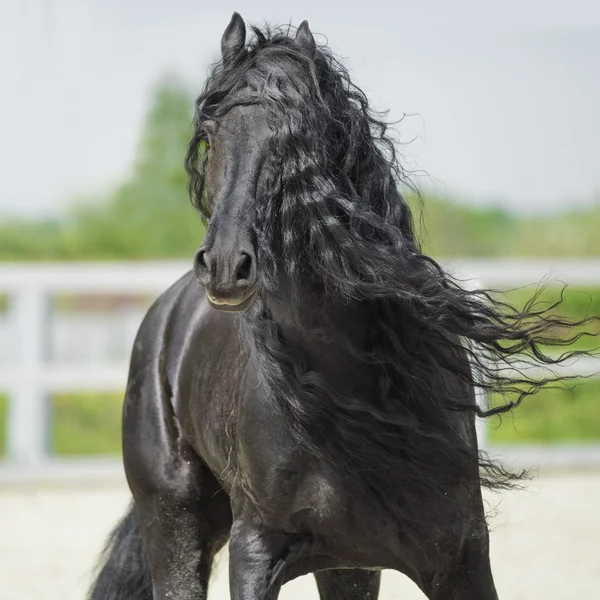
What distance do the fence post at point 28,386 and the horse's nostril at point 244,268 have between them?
7591 mm

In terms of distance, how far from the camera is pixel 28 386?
397 inches

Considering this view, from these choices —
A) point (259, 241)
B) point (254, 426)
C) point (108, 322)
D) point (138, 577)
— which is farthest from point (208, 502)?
point (108, 322)

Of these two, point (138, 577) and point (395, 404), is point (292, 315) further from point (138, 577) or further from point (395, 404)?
point (138, 577)

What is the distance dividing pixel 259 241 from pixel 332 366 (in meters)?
0.49

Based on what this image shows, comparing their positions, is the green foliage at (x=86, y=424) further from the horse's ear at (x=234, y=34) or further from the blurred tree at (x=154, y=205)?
the blurred tree at (x=154, y=205)

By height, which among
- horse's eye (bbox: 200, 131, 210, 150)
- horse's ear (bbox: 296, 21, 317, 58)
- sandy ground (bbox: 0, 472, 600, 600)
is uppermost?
horse's ear (bbox: 296, 21, 317, 58)

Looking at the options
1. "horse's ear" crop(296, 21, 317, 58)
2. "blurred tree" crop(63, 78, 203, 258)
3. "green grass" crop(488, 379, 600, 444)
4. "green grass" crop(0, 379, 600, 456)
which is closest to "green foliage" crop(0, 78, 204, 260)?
"blurred tree" crop(63, 78, 203, 258)

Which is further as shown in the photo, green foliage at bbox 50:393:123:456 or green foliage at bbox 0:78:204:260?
green foliage at bbox 0:78:204:260

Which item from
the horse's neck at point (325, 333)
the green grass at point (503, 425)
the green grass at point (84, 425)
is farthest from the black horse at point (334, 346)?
the green grass at point (503, 425)

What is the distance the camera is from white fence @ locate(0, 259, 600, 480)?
10000mm

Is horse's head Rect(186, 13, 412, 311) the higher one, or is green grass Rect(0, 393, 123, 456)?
horse's head Rect(186, 13, 412, 311)

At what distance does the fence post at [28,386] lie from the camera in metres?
10.0

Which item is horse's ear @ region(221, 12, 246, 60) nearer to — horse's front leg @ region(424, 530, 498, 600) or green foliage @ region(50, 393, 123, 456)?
horse's front leg @ region(424, 530, 498, 600)

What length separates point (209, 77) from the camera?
325 cm
